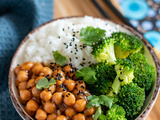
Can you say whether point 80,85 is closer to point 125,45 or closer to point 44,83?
A: point 44,83

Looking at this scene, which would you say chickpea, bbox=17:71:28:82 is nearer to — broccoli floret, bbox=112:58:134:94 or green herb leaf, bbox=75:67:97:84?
green herb leaf, bbox=75:67:97:84

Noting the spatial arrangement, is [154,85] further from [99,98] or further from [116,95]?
[99,98]

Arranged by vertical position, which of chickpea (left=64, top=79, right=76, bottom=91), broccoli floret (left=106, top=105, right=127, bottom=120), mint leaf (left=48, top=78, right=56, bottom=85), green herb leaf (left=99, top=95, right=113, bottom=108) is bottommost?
mint leaf (left=48, top=78, right=56, bottom=85)

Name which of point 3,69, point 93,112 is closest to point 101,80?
point 93,112

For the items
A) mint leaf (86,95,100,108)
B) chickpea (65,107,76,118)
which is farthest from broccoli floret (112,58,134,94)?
chickpea (65,107,76,118)

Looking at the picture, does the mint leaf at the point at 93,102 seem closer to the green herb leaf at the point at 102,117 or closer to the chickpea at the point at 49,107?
the green herb leaf at the point at 102,117

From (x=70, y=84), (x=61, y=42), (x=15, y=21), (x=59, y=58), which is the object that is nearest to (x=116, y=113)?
(x=70, y=84)

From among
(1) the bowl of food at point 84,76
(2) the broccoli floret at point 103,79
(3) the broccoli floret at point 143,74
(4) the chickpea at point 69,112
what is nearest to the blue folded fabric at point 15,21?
(1) the bowl of food at point 84,76
